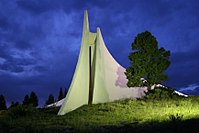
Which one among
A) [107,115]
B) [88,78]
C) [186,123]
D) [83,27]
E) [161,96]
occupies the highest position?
[83,27]

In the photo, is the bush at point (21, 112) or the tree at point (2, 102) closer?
the bush at point (21, 112)

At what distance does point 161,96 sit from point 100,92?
11.4 feet

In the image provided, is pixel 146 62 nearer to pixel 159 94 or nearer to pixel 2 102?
pixel 159 94

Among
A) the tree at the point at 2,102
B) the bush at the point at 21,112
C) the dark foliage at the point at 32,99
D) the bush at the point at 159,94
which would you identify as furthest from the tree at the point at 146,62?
the tree at the point at 2,102

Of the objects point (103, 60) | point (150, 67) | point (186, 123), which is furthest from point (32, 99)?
point (186, 123)

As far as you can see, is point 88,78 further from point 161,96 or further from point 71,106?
point 161,96

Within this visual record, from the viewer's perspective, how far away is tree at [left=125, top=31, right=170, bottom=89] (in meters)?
19.3

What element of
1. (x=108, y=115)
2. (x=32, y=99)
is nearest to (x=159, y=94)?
(x=108, y=115)

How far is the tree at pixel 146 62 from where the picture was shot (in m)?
19.3

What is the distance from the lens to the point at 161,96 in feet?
63.4

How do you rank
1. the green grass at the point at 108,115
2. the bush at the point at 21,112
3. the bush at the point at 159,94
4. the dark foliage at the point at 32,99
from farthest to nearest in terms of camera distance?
the dark foliage at the point at 32,99, the bush at the point at 159,94, the bush at the point at 21,112, the green grass at the point at 108,115

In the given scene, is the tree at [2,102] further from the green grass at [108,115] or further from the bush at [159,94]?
the bush at [159,94]

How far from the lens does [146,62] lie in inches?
766

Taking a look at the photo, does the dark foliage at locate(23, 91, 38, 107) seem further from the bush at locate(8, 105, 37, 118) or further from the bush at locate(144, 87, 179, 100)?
the bush at locate(144, 87, 179, 100)
